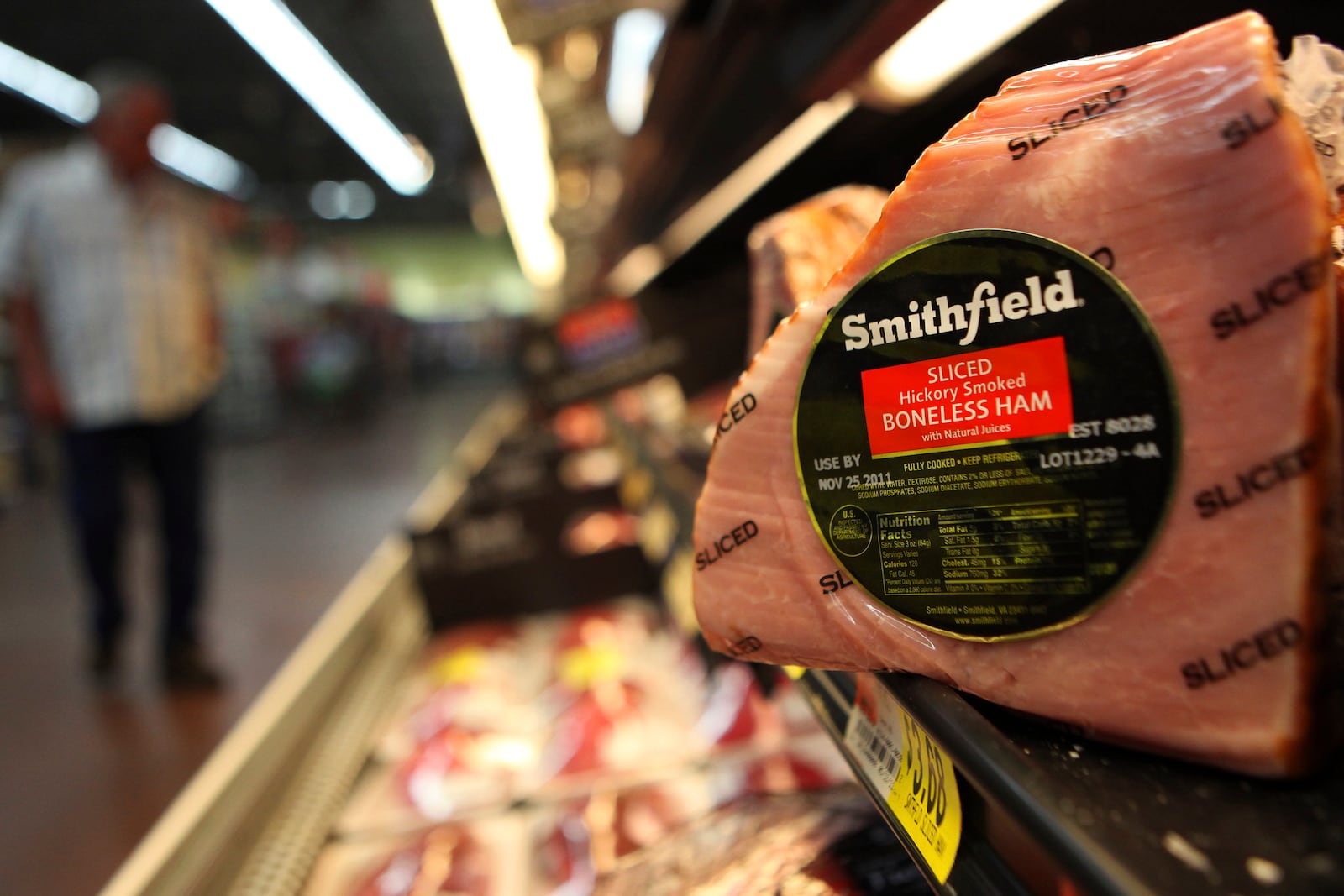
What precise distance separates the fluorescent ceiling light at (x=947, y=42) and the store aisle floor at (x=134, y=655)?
2.03 meters

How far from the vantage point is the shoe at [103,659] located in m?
2.88

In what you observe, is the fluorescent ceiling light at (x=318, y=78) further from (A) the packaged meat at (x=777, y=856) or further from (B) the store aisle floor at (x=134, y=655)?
(A) the packaged meat at (x=777, y=856)

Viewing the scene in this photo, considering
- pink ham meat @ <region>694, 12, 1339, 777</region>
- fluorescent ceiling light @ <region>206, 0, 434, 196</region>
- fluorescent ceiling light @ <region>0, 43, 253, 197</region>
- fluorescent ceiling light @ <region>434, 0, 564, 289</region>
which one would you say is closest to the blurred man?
fluorescent ceiling light @ <region>0, 43, 253, 197</region>

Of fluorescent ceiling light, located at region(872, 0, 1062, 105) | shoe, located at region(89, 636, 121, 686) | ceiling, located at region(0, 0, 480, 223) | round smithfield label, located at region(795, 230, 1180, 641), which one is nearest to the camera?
round smithfield label, located at region(795, 230, 1180, 641)

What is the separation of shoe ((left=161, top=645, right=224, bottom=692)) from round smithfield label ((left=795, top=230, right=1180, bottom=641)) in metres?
2.80

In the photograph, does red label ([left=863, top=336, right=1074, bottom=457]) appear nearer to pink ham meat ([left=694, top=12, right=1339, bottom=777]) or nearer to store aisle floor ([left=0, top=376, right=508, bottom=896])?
pink ham meat ([left=694, top=12, right=1339, bottom=777])

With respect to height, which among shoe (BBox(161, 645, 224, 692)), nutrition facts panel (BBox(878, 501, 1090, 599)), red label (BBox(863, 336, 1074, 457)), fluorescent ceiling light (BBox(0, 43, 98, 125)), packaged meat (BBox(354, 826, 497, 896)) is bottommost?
packaged meat (BBox(354, 826, 497, 896))

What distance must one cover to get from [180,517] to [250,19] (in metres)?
2.65

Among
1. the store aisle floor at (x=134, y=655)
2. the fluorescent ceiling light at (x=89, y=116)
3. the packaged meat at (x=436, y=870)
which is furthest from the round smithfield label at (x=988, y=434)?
the fluorescent ceiling light at (x=89, y=116)

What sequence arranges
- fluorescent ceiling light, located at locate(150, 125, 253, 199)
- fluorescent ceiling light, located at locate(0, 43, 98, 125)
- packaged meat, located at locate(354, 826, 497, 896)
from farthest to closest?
1. fluorescent ceiling light, located at locate(150, 125, 253, 199)
2. fluorescent ceiling light, located at locate(0, 43, 98, 125)
3. packaged meat, located at locate(354, 826, 497, 896)

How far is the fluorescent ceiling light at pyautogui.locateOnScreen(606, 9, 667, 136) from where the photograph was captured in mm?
2604

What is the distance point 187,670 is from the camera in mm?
2723

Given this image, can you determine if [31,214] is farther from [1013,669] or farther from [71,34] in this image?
[71,34]

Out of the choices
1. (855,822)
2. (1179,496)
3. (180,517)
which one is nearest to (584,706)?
(855,822)
